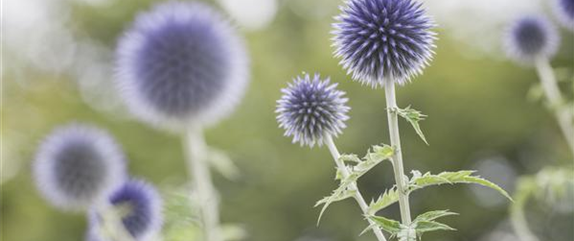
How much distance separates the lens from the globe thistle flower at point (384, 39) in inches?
88.4

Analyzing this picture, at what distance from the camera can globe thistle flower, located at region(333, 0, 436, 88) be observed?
225 cm

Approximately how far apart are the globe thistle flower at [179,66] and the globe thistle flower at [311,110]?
187 centimetres

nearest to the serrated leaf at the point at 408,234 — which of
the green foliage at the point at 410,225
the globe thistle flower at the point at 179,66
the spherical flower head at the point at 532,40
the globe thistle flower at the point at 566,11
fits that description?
the green foliage at the point at 410,225

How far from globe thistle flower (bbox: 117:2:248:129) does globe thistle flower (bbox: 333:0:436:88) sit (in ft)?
6.89

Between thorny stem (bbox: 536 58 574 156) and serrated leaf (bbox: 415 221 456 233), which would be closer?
serrated leaf (bbox: 415 221 456 233)

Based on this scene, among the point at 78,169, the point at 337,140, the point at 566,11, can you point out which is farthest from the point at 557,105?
the point at 337,140

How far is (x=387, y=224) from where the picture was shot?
1.84 m

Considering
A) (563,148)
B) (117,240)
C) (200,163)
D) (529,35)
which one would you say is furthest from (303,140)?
(563,148)

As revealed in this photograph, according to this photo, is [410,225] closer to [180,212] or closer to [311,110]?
[311,110]

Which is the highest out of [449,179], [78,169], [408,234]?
[78,169]

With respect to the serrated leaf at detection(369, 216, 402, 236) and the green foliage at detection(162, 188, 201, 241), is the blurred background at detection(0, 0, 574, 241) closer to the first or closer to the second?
the green foliage at detection(162, 188, 201, 241)

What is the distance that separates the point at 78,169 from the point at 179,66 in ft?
2.99

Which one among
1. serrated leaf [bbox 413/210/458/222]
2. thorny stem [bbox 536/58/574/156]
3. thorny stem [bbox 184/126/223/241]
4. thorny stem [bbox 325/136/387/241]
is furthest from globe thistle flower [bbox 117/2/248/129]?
serrated leaf [bbox 413/210/458/222]

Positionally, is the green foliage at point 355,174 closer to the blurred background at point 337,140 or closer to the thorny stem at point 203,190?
the thorny stem at point 203,190
